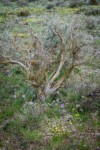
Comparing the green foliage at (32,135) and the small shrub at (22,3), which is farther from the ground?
the green foliage at (32,135)

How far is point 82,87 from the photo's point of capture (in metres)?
9.14

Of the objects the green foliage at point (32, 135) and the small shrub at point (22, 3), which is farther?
the small shrub at point (22, 3)

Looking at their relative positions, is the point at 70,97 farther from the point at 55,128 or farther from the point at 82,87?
the point at 55,128

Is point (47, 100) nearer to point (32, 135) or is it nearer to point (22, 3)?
point (32, 135)

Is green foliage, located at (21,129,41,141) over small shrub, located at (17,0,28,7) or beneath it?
over

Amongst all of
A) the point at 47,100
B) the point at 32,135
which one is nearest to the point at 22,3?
the point at 47,100

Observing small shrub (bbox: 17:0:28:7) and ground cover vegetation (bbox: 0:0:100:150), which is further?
small shrub (bbox: 17:0:28:7)

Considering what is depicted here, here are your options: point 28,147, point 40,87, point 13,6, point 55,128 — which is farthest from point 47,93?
point 13,6

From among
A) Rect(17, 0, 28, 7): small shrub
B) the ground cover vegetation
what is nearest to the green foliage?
the ground cover vegetation

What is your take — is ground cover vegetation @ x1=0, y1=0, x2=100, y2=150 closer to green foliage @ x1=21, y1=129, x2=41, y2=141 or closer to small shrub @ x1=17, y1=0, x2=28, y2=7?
green foliage @ x1=21, y1=129, x2=41, y2=141

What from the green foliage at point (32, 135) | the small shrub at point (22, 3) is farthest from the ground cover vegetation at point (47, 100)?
the small shrub at point (22, 3)

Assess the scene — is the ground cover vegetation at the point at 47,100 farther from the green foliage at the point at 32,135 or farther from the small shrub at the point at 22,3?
the small shrub at the point at 22,3

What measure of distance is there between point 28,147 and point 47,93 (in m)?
2.26

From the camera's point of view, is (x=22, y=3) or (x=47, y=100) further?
(x=22, y=3)
